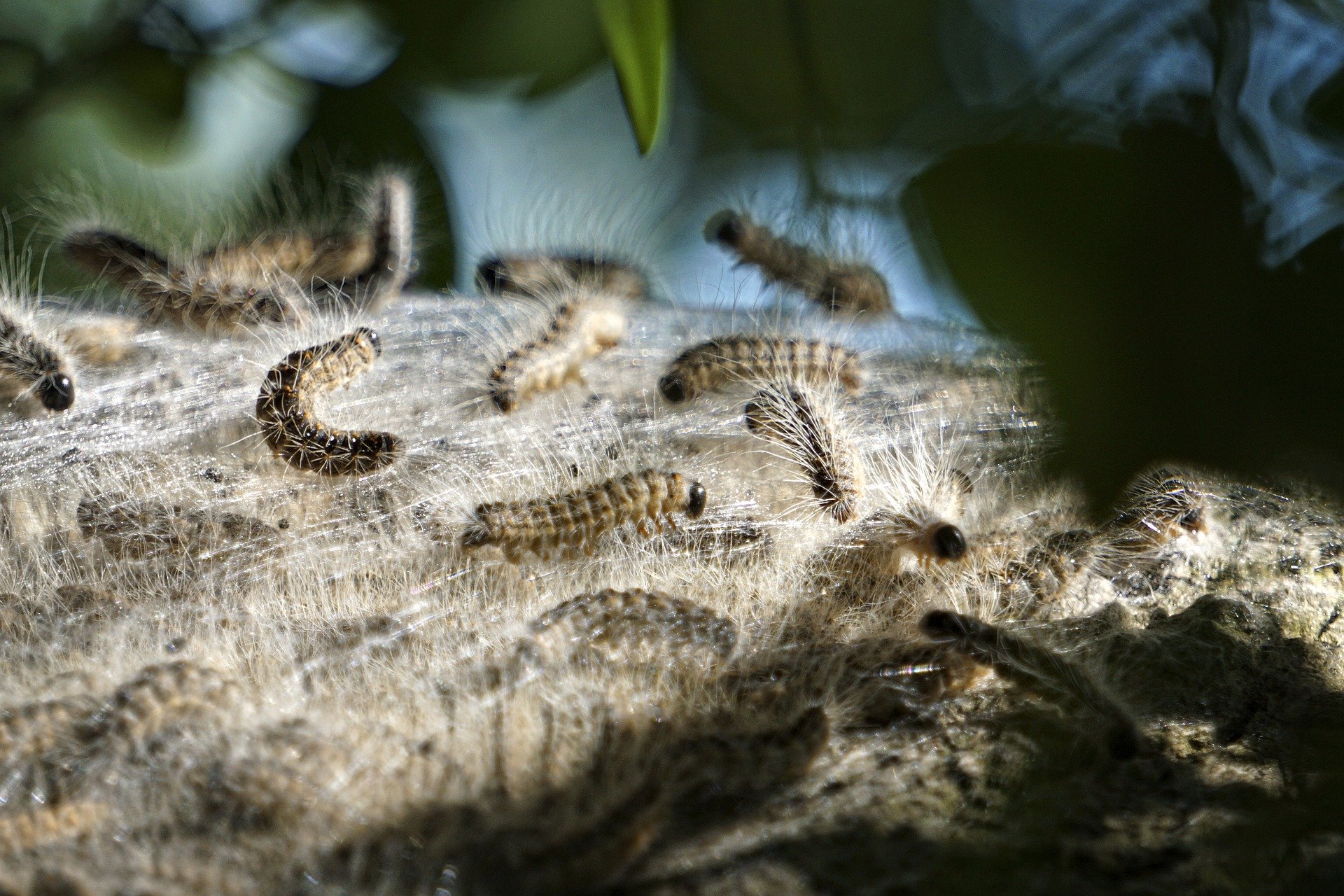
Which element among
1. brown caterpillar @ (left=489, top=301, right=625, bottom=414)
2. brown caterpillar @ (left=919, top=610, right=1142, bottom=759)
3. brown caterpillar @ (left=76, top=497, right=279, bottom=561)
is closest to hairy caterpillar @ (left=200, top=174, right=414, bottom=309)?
brown caterpillar @ (left=489, top=301, right=625, bottom=414)

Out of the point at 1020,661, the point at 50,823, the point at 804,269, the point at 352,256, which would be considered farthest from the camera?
the point at 804,269

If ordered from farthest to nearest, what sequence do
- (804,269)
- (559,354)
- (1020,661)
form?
(804,269) < (559,354) < (1020,661)

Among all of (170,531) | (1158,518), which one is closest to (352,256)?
(170,531)

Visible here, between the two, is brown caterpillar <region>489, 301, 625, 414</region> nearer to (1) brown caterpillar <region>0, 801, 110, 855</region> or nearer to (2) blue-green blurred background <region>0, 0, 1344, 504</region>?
(2) blue-green blurred background <region>0, 0, 1344, 504</region>

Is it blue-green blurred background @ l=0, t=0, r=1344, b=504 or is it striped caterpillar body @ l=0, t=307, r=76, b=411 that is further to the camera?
striped caterpillar body @ l=0, t=307, r=76, b=411

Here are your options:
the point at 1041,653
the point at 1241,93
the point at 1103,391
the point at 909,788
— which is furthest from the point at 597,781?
the point at 1241,93

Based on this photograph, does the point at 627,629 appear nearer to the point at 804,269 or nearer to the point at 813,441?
the point at 813,441

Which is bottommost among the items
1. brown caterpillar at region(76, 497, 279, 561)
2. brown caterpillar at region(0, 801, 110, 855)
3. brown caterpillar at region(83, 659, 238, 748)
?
brown caterpillar at region(0, 801, 110, 855)
